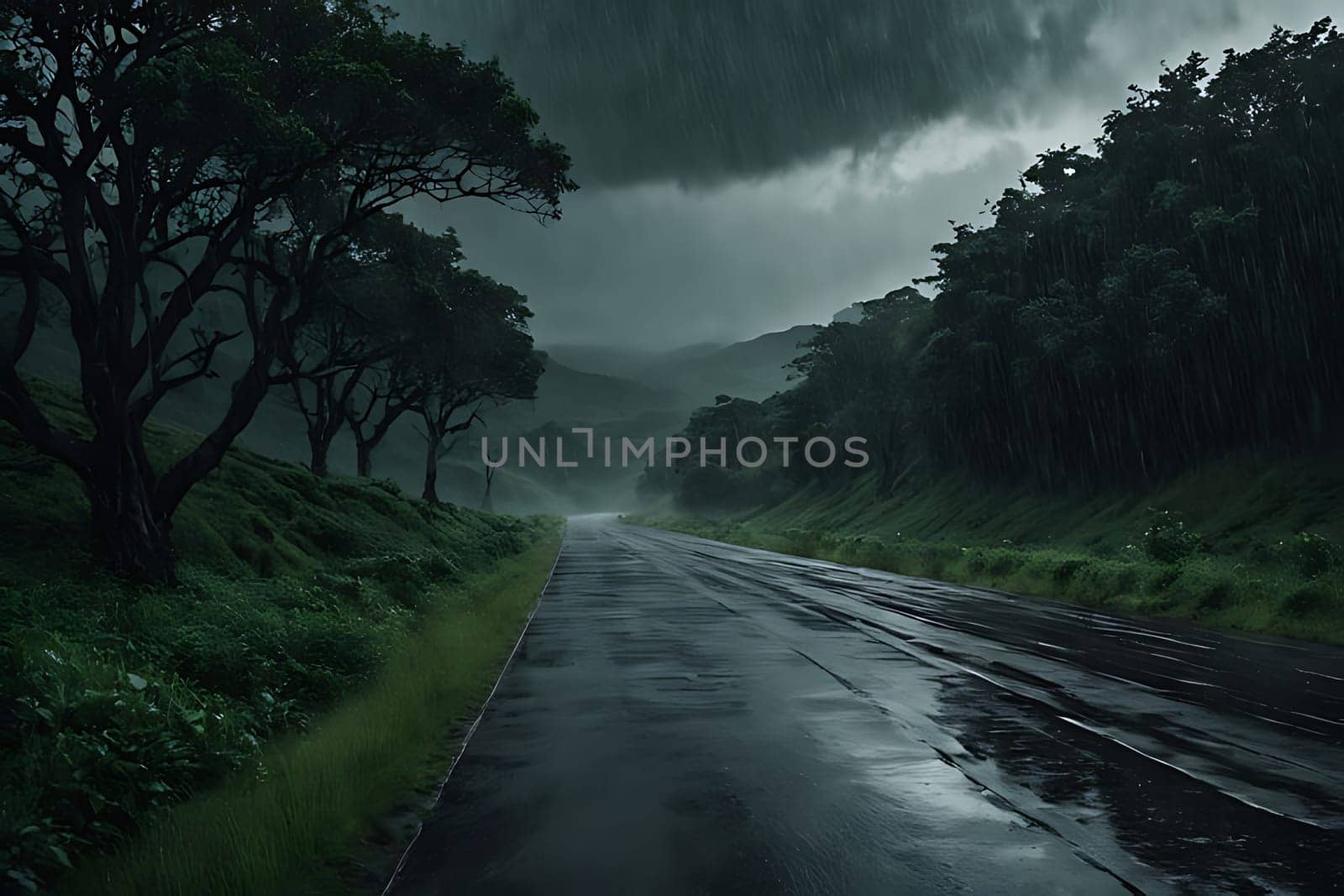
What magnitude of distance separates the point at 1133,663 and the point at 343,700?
10.0 m

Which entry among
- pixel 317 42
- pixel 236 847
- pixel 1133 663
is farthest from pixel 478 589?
pixel 236 847

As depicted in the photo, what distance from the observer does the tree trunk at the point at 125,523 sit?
13.9 m

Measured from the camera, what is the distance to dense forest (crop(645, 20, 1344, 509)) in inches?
1475

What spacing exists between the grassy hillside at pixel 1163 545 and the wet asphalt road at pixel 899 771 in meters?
4.41

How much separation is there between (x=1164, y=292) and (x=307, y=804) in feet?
122

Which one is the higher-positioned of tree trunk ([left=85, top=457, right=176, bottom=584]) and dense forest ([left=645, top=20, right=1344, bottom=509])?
dense forest ([left=645, top=20, right=1344, bottom=509])

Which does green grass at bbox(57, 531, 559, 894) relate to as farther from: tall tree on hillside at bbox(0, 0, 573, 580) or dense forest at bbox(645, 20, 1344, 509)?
dense forest at bbox(645, 20, 1344, 509)

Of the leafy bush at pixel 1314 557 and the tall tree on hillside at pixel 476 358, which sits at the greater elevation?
the tall tree on hillside at pixel 476 358

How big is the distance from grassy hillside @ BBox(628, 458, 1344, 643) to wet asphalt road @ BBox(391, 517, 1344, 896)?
4415 millimetres

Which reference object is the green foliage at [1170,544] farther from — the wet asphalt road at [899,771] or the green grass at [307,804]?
the green grass at [307,804]

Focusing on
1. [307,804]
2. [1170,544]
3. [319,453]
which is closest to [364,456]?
[319,453]

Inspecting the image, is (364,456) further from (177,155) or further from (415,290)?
(177,155)

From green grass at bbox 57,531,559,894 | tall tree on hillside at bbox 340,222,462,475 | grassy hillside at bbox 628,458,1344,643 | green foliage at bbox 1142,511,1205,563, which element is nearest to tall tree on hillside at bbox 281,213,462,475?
tall tree on hillside at bbox 340,222,462,475

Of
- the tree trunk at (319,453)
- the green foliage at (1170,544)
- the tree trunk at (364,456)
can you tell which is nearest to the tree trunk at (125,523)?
the green foliage at (1170,544)
